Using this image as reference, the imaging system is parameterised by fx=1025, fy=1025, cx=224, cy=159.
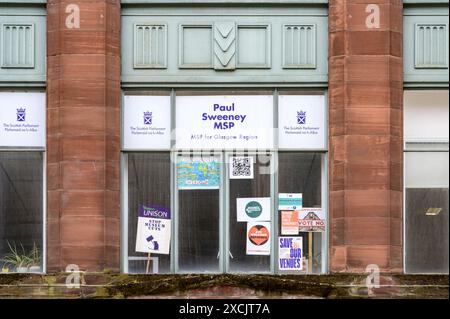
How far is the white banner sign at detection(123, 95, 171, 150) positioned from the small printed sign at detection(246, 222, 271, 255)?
2248mm

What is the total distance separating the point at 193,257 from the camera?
1944cm

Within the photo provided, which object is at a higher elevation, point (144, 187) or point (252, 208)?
A: point (144, 187)

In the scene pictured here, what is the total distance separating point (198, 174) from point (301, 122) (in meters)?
2.21

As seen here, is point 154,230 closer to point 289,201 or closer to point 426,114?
point 289,201

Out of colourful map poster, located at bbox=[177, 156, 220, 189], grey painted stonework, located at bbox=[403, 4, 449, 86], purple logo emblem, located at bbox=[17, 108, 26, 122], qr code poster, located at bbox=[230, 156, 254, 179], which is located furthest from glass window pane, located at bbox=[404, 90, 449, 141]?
purple logo emblem, located at bbox=[17, 108, 26, 122]

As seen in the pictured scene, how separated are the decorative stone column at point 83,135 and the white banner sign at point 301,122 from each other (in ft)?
10.4

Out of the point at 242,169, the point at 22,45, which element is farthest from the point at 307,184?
the point at 22,45

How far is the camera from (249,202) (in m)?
19.5

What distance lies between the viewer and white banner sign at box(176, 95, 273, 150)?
1959cm

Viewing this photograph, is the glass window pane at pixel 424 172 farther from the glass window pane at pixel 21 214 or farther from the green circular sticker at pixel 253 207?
the glass window pane at pixel 21 214

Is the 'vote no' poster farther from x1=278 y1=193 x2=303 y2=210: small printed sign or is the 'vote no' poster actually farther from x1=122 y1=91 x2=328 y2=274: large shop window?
x1=278 y1=193 x2=303 y2=210: small printed sign

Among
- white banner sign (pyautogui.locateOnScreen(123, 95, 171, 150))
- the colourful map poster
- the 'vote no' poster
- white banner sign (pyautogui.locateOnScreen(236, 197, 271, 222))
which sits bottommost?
the 'vote no' poster

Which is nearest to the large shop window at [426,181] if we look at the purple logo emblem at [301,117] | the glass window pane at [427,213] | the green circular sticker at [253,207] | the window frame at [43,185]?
the glass window pane at [427,213]
